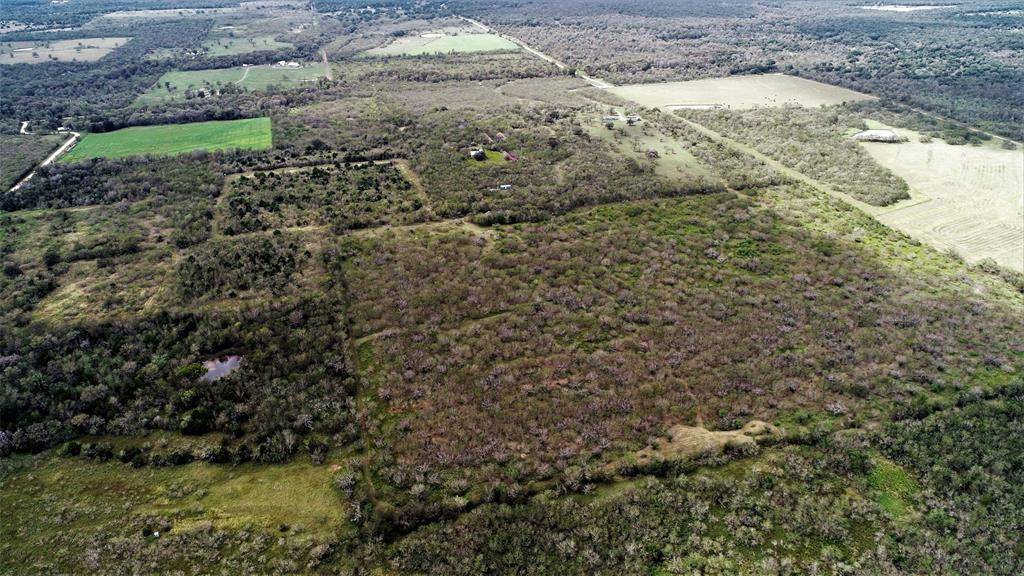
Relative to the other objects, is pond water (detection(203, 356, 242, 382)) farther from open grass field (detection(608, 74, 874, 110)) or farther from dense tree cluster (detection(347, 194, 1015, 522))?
open grass field (detection(608, 74, 874, 110))

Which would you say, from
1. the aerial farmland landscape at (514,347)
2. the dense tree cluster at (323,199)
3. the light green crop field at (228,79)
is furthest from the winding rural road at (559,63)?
the dense tree cluster at (323,199)

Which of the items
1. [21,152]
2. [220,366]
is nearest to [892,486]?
[220,366]

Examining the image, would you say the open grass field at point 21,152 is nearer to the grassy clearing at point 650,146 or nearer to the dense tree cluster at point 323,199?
the dense tree cluster at point 323,199

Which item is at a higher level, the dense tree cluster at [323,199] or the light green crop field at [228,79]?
the light green crop field at [228,79]

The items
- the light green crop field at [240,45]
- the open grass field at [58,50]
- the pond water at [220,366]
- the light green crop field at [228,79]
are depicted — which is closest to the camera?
the pond water at [220,366]

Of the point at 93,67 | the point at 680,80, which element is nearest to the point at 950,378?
the point at 680,80

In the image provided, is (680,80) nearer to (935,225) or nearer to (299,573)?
(935,225)

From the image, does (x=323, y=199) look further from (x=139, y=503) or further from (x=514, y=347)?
(x=139, y=503)
